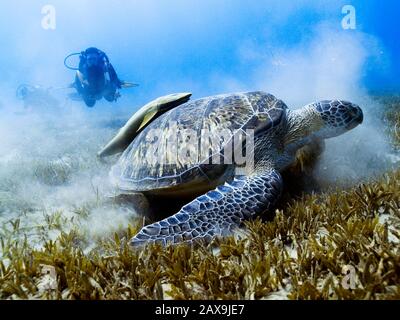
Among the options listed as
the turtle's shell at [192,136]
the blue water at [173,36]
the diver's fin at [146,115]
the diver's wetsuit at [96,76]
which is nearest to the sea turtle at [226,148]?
the turtle's shell at [192,136]

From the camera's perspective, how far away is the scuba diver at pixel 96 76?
8227mm

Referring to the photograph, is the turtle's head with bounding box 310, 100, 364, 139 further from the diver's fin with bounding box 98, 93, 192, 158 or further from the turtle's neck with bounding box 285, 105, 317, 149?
the diver's fin with bounding box 98, 93, 192, 158

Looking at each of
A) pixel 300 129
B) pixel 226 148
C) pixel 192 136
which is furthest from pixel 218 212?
pixel 300 129

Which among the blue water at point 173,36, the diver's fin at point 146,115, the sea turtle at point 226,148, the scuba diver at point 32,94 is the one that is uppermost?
the blue water at point 173,36

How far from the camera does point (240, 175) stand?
3.27 m

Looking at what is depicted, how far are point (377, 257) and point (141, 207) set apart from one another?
2.56 metres

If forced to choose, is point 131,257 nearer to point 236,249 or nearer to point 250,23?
point 236,249

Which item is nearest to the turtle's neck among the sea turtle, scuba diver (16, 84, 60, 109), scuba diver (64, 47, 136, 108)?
the sea turtle

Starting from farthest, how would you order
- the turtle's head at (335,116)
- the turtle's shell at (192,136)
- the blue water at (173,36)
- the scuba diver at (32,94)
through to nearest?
the blue water at (173,36) < the scuba diver at (32,94) < the turtle's head at (335,116) < the turtle's shell at (192,136)

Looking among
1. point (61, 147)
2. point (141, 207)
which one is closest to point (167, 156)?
point (141, 207)

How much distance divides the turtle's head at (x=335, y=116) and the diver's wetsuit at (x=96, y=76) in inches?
248

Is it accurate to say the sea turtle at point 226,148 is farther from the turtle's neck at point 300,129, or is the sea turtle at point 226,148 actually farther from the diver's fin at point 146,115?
the diver's fin at point 146,115

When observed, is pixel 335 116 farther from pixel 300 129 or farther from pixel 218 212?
pixel 218 212

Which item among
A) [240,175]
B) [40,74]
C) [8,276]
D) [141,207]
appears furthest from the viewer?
[40,74]
